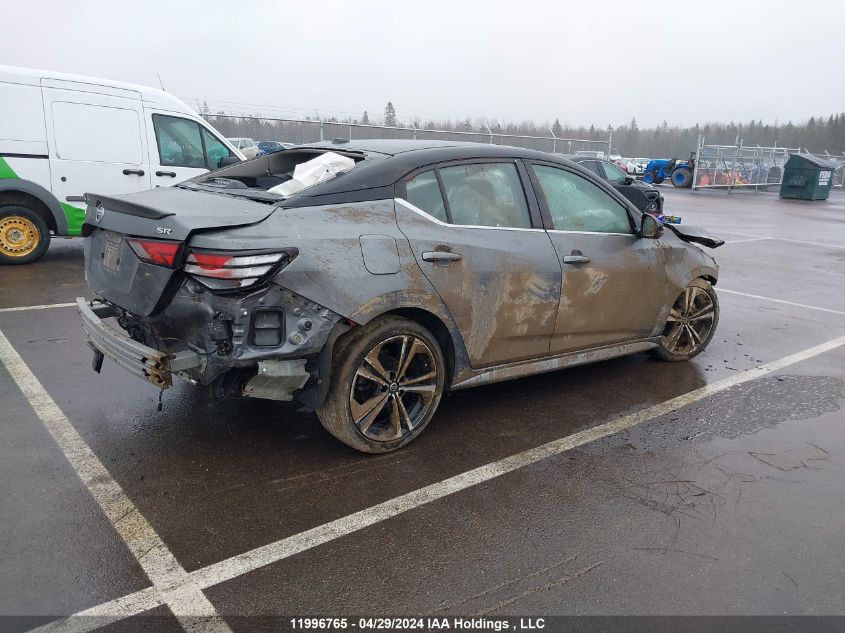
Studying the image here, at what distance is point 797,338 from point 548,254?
3.75 meters

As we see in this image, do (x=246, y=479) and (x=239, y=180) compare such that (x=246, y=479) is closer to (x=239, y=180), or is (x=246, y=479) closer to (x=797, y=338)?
(x=239, y=180)

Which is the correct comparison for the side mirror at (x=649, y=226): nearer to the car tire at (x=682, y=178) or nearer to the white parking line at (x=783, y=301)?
the white parking line at (x=783, y=301)

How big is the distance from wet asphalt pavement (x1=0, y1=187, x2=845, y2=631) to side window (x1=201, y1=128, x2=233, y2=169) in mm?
4630

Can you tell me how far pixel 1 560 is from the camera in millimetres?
2633

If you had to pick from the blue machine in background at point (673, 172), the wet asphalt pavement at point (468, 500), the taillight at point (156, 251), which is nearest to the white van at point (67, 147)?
the wet asphalt pavement at point (468, 500)

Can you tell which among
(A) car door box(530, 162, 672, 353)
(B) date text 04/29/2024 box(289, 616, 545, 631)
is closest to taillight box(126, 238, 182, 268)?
(B) date text 04/29/2024 box(289, 616, 545, 631)

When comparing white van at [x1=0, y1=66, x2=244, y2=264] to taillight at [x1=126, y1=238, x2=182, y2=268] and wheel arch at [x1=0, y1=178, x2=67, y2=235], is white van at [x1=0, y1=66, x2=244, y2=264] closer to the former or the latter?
wheel arch at [x1=0, y1=178, x2=67, y2=235]

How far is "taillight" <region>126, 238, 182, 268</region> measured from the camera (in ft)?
10.2

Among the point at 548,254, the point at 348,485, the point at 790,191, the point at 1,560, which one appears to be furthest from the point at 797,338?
the point at 790,191

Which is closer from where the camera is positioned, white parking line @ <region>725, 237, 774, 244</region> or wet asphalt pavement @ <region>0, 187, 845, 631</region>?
wet asphalt pavement @ <region>0, 187, 845, 631</region>

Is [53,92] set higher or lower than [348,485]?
higher

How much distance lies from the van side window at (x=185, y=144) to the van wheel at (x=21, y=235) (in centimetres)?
172

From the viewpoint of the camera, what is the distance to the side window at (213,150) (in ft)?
30.5

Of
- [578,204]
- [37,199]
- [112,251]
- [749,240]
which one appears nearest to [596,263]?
[578,204]
